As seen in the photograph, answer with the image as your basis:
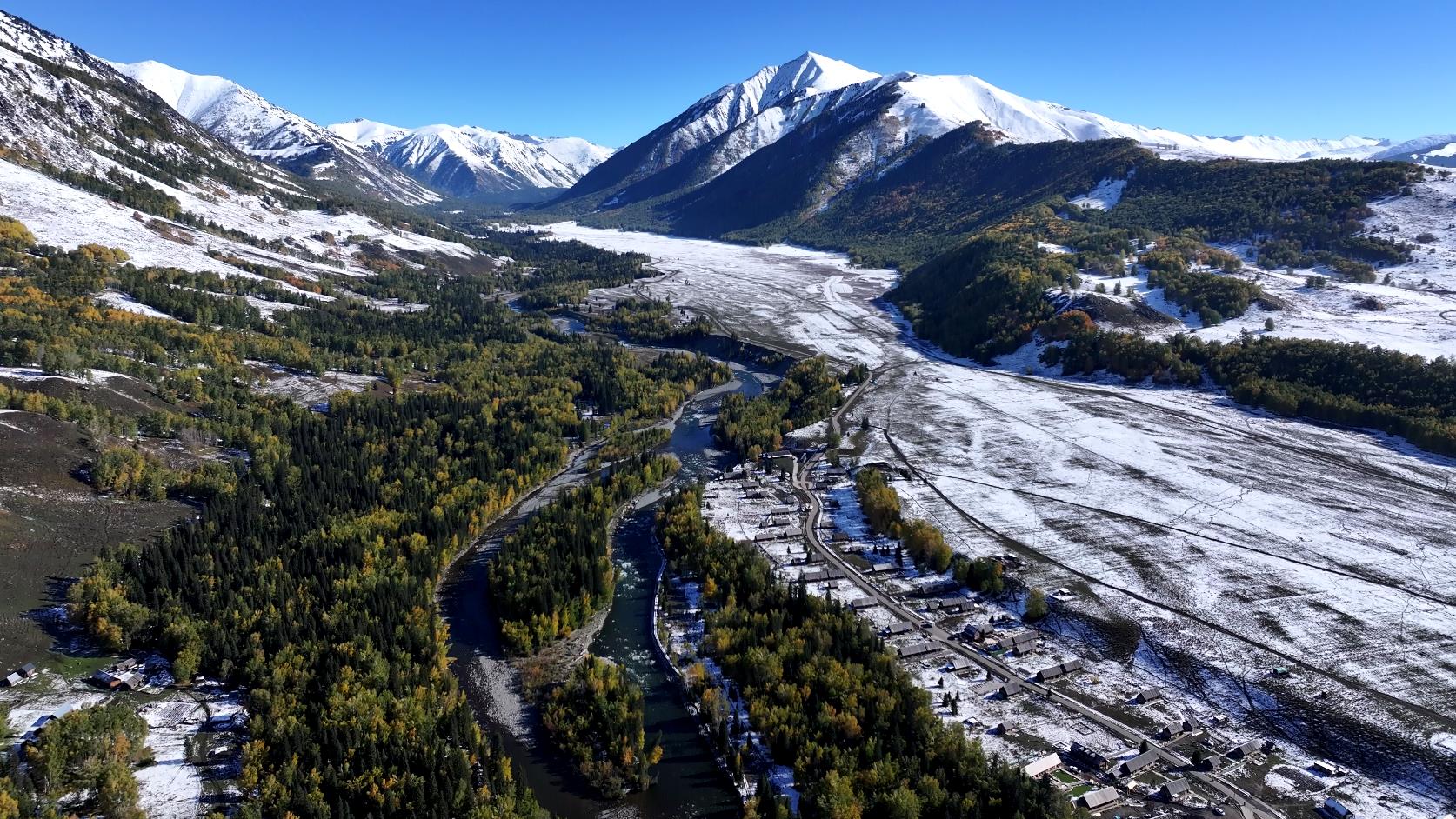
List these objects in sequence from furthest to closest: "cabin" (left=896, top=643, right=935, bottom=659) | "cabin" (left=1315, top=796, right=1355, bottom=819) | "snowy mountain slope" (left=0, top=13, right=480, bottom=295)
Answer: "snowy mountain slope" (left=0, top=13, right=480, bottom=295), "cabin" (left=896, top=643, right=935, bottom=659), "cabin" (left=1315, top=796, right=1355, bottom=819)

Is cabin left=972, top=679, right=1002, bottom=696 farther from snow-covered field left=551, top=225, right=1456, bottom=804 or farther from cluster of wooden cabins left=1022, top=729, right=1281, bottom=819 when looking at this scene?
snow-covered field left=551, top=225, right=1456, bottom=804

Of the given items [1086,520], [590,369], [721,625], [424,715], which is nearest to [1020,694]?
[721,625]

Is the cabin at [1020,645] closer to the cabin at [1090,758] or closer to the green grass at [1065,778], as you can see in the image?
the cabin at [1090,758]

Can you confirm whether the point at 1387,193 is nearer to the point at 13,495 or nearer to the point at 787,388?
the point at 787,388

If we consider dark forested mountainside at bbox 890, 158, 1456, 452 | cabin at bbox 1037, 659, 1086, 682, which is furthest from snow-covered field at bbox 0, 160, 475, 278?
cabin at bbox 1037, 659, 1086, 682

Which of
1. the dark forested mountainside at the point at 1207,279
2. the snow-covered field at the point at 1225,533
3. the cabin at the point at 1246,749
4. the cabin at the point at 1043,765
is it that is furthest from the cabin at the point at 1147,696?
the dark forested mountainside at the point at 1207,279
